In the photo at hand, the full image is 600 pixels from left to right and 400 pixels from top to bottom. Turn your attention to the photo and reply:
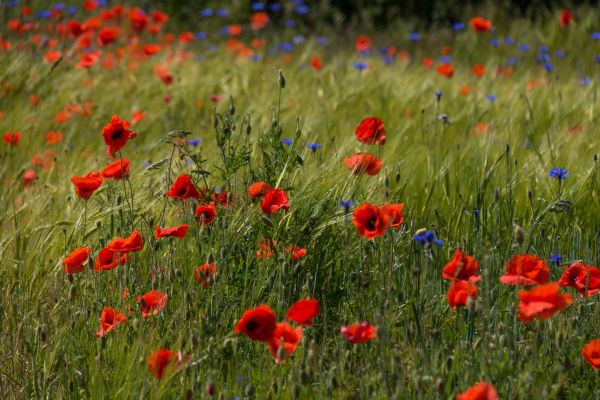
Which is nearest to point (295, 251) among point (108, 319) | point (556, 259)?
point (108, 319)

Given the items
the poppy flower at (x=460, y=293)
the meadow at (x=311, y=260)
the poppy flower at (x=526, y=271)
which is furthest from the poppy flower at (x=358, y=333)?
the poppy flower at (x=526, y=271)

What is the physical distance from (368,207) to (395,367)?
12.2 inches

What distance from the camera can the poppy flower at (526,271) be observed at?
1632 millimetres

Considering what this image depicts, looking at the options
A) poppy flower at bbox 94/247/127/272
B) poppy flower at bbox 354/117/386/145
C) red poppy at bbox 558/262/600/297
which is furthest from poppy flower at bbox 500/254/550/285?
poppy flower at bbox 94/247/127/272

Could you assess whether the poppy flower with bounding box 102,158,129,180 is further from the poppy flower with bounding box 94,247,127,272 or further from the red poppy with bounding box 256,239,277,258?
the red poppy with bounding box 256,239,277,258

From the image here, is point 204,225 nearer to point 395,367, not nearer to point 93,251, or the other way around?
point 93,251

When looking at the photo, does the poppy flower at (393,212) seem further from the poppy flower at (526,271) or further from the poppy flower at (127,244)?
the poppy flower at (127,244)

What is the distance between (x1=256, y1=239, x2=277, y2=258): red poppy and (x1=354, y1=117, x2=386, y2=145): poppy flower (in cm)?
35

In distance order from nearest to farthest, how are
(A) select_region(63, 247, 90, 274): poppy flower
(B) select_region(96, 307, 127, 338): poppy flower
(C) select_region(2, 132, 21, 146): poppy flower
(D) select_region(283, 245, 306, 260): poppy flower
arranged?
(B) select_region(96, 307, 127, 338): poppy flower, (A) select_region(63, 247, 90, 274): poppy flower, (D) select_region(283, 245, 306, 260): poppy flower, (C) select_region(2, 132, 21, 146): poppy flower

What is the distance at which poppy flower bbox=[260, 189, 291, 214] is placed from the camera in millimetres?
1913

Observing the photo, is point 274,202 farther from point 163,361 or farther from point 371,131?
point 163,361

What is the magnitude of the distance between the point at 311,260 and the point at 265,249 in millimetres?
139

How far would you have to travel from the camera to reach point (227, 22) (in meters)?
7.65

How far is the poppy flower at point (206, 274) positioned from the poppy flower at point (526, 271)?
1.91 ft
